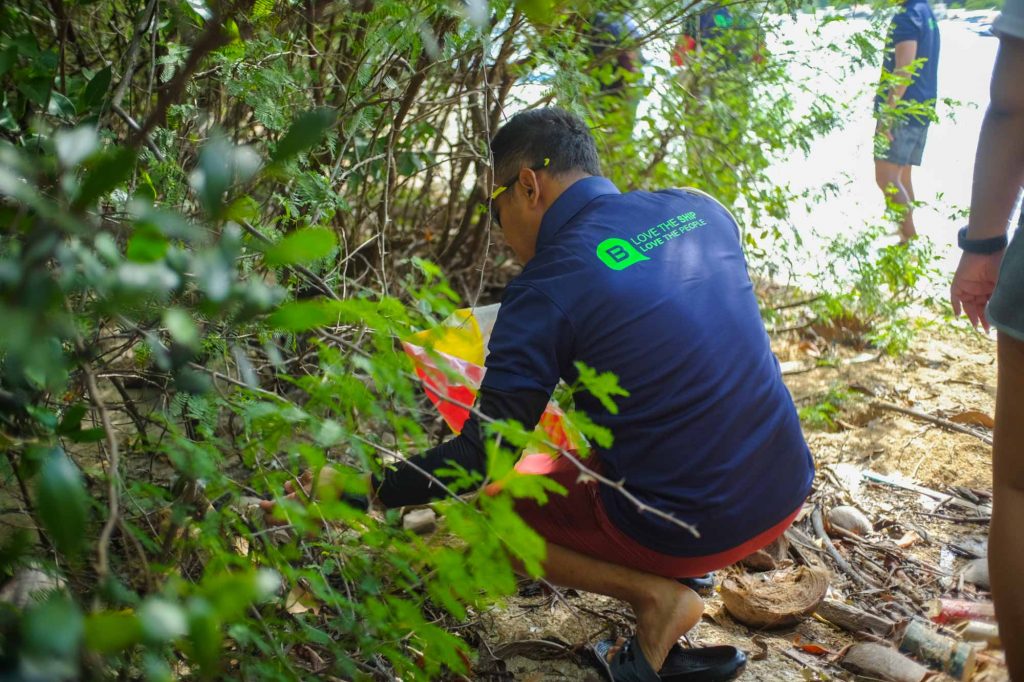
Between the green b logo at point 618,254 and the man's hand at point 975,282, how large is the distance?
0.76m

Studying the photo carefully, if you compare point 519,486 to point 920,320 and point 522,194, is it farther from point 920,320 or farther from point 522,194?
point 920,320

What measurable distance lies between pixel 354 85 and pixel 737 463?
1.46 metres

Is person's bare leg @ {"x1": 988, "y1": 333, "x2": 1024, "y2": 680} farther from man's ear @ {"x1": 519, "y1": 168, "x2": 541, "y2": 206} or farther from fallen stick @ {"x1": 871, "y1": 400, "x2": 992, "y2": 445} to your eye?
fallen stick @ {"x1": 871, "y1": 400, "x2": 992, "y2": 445}

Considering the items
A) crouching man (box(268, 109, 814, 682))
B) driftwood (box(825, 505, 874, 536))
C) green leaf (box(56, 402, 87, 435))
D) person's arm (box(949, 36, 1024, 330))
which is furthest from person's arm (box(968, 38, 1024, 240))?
green leaf (box(56, 402, 87, 435))

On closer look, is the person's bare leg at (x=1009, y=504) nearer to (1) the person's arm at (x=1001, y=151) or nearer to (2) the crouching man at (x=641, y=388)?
(1) the person's arm at (x=1001, y=151)

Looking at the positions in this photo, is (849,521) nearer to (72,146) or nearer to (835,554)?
(835,554)

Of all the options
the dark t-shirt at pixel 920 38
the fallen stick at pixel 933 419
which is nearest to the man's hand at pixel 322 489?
the fallen stick at pixel 933 419

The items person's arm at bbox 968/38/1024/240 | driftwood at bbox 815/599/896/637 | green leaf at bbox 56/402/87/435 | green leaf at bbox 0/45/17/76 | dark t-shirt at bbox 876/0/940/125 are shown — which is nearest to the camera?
green leaf at bbox 56/402/87/435

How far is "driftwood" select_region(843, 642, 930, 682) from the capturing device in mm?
2299

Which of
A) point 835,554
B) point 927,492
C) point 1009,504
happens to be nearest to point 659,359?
point 1009,504

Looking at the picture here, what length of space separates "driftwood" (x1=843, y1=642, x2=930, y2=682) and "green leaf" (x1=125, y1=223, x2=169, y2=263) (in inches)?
81.9

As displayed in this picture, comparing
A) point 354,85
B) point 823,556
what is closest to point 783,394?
point 823,556

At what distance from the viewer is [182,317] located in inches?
36.9

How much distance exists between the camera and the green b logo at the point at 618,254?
2.13 metres
